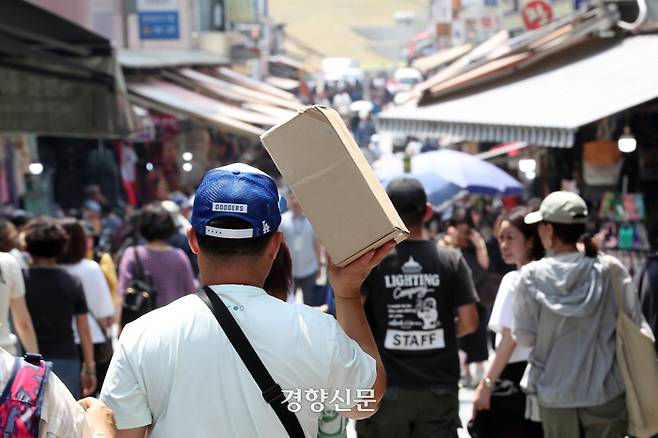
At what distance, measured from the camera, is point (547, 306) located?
578cm

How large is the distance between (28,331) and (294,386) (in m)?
3.78

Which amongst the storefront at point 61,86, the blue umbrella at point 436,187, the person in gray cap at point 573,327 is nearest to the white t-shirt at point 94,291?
the person in gray cap at point 573,327

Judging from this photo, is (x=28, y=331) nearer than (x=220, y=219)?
No

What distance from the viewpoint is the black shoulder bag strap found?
3.00m

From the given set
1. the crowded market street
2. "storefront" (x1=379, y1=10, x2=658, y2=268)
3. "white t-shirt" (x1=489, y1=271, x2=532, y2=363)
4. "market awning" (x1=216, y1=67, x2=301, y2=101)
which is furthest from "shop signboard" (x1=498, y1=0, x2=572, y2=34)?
"white t-shirt" (x1=489, y1=271, x2=532, y2=363)

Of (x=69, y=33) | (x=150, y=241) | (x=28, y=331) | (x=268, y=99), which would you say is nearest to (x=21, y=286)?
(x=28, y=331)

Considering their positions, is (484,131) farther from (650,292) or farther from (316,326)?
(316,326)

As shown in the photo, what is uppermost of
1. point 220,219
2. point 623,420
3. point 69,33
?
point 69,33

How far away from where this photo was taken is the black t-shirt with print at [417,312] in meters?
5.94

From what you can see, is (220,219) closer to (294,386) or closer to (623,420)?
(294,386)

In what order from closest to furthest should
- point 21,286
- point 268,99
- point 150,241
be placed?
point 21,286, point 150,241, point 268,99

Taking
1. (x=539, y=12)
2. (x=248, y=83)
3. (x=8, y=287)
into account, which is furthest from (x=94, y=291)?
(x=248, y=83)

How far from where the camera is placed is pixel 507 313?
6.18 meters

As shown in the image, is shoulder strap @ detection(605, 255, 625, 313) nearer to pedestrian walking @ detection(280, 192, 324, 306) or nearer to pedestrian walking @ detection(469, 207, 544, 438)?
pedestrian walking @ detection(469, 207, 544, 438)
